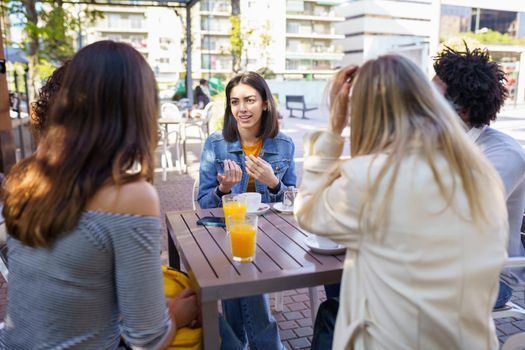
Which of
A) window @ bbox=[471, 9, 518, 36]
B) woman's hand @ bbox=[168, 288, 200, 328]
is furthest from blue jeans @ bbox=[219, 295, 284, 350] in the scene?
window @ bbox=[471, 9, 518, 36]

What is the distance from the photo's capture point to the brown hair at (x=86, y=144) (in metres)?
1.07

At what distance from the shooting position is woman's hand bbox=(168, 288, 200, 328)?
4.46ft

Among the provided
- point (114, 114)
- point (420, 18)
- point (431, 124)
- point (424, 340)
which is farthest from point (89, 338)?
point (420, 18)

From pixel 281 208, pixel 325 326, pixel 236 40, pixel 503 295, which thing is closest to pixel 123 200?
pixel 325 326

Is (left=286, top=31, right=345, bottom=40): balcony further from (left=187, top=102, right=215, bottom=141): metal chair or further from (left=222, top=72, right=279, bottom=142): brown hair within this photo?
(left=222, top=72, right=279, bottom=142): brown hair

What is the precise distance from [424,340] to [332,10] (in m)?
67.8

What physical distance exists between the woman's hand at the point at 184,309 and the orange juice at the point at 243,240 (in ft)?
0.67

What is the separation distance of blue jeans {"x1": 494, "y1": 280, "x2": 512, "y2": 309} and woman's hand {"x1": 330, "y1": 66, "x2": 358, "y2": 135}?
106cm

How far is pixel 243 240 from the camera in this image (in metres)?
1.50

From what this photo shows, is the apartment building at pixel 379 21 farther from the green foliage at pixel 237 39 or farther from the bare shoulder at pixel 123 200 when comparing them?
the bare shoulder at pixel 123 200

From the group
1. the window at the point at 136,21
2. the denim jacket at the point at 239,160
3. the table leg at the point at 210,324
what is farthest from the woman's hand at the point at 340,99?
the window at the point at 136,21

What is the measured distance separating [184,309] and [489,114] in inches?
55.1

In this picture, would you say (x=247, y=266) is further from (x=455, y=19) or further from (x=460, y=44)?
(x=455, y=19)

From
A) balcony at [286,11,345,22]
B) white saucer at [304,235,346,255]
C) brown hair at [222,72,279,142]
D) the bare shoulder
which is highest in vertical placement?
balcony at [286,11,345,22]
